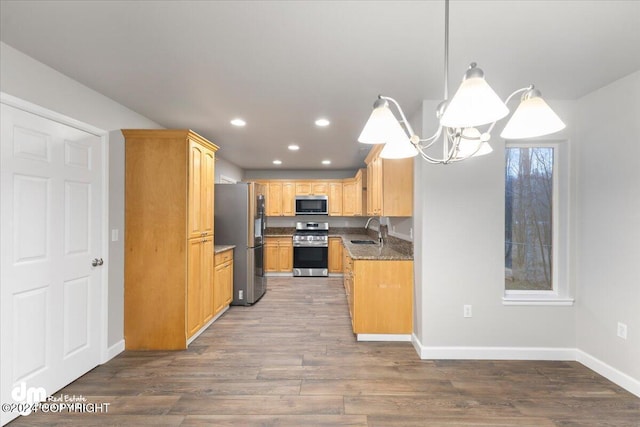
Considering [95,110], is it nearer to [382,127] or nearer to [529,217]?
[382,127]

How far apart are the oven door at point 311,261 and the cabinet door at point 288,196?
909 mm

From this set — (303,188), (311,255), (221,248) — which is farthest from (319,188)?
(221,248)

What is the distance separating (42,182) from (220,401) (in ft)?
6.69

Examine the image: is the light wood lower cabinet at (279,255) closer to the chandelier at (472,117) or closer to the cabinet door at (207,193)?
the cabinet door at (207,193)

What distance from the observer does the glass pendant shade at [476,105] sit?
0.96 meters

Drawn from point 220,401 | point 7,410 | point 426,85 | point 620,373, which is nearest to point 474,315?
point 620,373

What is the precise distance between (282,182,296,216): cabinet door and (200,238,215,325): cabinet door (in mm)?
3276

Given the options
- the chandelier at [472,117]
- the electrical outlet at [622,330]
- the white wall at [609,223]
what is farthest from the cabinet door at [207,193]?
the electrical outlet at [622,330]

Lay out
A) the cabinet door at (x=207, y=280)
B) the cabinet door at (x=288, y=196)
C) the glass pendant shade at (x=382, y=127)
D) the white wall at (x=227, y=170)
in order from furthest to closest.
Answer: the cabinet door at (x=288, y=196)
the white wall at (x=227, y=170)
the cabinet door at (x=207, y=280)
the glass pendant shade at (x=382, y=127)

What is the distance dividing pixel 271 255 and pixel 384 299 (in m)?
3.84

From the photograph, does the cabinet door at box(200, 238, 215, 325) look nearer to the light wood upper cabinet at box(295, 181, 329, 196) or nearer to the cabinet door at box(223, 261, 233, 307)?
the cabinet door at box(223, 261, 233, 307)

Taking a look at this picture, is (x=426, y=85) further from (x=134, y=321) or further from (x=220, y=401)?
(x=134, y=321)

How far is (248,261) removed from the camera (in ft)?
14.6

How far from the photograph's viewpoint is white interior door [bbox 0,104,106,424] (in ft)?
6.38
